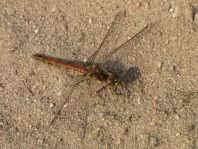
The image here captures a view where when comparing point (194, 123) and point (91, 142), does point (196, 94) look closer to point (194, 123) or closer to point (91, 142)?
point (194, 123)

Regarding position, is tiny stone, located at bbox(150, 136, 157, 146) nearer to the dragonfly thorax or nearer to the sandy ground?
the sandy ground

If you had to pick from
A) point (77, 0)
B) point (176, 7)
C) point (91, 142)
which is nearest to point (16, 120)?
point (91, 142)

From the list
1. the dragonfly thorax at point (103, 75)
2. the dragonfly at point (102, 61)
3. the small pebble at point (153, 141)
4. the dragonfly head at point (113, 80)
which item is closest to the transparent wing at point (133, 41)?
the dragonfly at point (102, 61)

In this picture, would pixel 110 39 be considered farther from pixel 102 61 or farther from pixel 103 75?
pixel 103 75

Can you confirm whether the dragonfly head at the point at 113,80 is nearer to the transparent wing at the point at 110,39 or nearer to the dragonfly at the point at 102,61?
the dragonfly at the point at 102,61

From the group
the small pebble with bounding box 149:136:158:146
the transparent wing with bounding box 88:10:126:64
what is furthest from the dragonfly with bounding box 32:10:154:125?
the small pebble with bounding box 149:136:158:146

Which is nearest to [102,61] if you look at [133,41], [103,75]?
[103,75]
